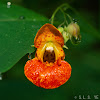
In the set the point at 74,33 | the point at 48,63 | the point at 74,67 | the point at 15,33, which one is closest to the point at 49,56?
the point at 48,63

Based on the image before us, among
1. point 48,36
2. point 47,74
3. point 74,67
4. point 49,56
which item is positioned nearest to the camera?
point 47,74

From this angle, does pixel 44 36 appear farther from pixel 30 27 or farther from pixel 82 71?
pixel 82 71

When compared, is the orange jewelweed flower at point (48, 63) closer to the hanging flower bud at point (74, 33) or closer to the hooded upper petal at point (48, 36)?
the hooded upper petal at point (48, 36)

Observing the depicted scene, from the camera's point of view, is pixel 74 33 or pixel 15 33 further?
pixel 15 33

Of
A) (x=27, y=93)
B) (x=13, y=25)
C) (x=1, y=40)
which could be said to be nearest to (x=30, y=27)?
(x=13, y=25)

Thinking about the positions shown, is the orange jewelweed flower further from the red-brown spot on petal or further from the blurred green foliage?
the blurred green foliage

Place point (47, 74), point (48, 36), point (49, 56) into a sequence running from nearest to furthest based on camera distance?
1. point (47, 74)
2. point (48, 36)
3. point (49, 56)

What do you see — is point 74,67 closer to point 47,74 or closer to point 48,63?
point 48,63
